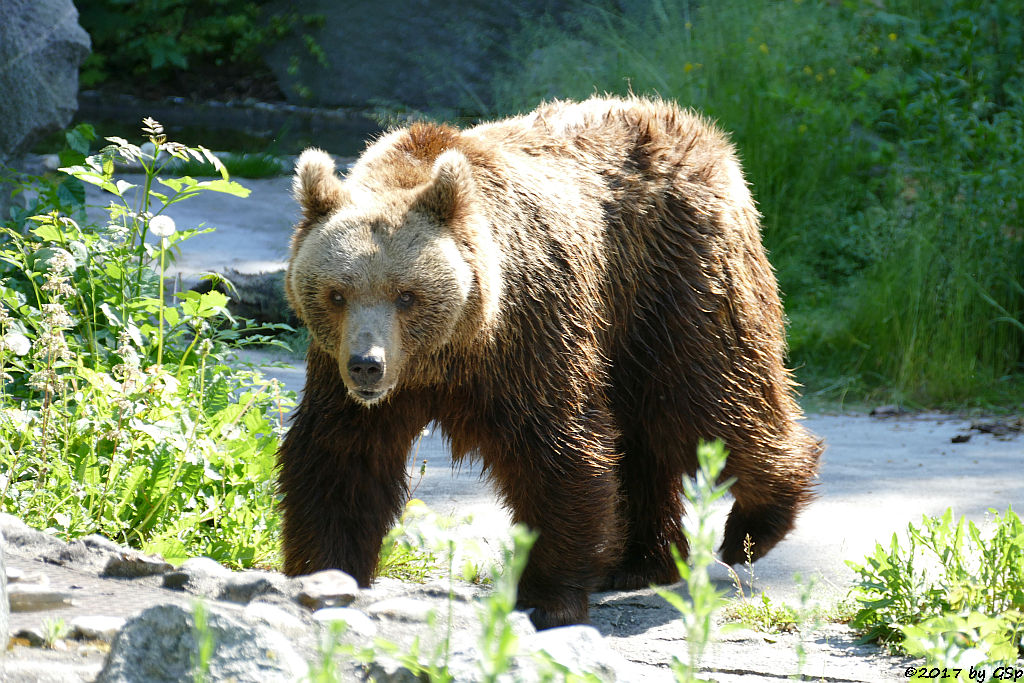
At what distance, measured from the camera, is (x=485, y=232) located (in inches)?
158

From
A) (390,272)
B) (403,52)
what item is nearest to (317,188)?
(390,272)

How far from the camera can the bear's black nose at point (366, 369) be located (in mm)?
3568

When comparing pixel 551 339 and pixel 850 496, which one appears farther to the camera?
pixel 850 496

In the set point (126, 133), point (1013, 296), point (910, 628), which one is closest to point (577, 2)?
point (126, 133)

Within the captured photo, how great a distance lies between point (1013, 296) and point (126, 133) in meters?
12.7

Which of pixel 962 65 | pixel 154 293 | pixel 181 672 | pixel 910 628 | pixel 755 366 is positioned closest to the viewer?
pixel 181 672

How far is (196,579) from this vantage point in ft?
11.5

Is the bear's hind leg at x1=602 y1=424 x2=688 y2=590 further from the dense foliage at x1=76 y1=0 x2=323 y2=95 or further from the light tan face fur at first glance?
the dense foliage at x1=76 y1=0 x2=323 y2=95

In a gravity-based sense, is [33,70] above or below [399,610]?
above

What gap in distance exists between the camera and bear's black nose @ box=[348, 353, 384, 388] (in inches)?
140

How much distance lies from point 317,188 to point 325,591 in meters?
1.40

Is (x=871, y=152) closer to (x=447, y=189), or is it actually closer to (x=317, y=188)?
(x=447, y=189)

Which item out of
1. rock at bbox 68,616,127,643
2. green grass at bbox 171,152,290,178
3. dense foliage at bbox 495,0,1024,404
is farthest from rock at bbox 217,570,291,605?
green grass at bbox 171,152,290,178

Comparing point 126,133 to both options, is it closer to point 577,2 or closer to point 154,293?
point 577,2
